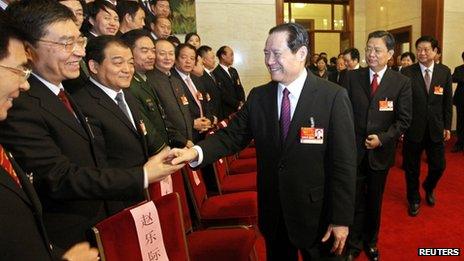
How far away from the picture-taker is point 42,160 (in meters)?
1.27

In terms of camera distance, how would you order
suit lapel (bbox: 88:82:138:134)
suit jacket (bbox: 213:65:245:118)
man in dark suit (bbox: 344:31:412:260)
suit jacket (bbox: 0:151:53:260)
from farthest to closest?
suit jacket (bbox: 213:65:245:118) < man in dark suit (bbox: 344:31:412:260) < suit lapel (bbox: 88:82:138:134) < suit jacket (bbox: 0:151:53:260)

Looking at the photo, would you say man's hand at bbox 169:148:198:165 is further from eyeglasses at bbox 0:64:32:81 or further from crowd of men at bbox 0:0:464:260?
eyeglasses at bbox 0:64:32:81

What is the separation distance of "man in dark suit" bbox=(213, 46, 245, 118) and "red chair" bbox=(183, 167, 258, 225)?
8.47ft

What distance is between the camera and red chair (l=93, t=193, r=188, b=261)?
1.27 metres

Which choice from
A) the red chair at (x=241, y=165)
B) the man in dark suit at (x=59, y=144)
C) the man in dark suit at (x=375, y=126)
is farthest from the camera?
the red chair at (x=241, y=165)

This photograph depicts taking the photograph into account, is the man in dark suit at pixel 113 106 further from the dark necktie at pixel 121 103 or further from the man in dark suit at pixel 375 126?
the man in dark suit at pixel 375 126

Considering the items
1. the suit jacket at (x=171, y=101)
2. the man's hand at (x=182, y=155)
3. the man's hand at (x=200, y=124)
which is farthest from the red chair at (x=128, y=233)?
the man's hand at (x=200, y=124)

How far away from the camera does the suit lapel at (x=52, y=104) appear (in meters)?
1.35

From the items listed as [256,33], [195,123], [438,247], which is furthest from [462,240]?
[256,33]

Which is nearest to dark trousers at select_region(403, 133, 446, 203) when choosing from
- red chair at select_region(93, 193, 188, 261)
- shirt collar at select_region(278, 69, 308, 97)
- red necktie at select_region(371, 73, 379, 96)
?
red necktie at select_region(371, 73, 379, 96)

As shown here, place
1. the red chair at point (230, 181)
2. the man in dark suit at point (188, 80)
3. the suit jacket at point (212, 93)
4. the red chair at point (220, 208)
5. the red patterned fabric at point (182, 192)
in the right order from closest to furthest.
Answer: the red patterned fabric at point (182, 192) < the red chair at point (220, 208) < the red chair at point (230, 181) < the man in dark suit at point (188, 80) < the suit jacket at point (212, 93)

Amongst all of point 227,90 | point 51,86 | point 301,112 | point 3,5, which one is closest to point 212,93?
point 227,90

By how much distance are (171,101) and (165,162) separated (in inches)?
54.7

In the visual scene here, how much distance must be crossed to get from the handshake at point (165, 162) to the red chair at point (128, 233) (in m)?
0.10
